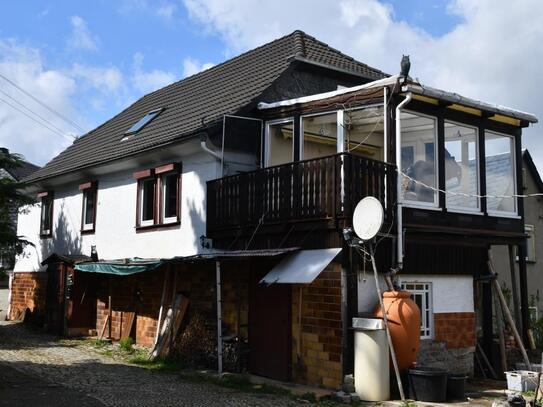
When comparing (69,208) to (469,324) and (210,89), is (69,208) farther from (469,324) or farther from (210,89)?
(469,324)

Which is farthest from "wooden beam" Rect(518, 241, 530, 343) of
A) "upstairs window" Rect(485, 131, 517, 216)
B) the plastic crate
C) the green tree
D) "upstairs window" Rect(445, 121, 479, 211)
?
the green tree

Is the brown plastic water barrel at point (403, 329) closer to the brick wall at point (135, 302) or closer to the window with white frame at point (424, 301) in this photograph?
the window with white frame at point (424, 301)

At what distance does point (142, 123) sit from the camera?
753 inches

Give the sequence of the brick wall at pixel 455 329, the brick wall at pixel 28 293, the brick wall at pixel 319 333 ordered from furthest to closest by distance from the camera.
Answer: the brick wall at pixel 28 293 → the brick wall at pixel 455 329 → the brick wall at pixel 319 333

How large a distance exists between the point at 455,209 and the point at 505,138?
2.49m

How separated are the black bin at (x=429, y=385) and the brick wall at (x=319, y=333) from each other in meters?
1.23

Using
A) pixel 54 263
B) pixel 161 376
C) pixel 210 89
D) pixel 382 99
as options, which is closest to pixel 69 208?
pixel 54 263

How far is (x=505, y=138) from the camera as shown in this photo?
14.2m

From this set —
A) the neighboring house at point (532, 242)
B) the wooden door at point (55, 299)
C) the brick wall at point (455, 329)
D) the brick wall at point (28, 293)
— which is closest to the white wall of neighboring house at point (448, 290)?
the brick wall at point (455, 329)

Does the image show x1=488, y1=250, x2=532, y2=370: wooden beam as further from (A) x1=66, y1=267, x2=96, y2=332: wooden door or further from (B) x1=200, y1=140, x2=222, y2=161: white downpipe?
(A) x1=66, y1=267, x2=96, y2=332: wooden door

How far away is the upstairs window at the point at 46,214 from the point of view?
2148cm

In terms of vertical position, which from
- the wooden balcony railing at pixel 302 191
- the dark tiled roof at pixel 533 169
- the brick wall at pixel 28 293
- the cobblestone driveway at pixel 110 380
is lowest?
the cobblestone driveway at pixel 110 380

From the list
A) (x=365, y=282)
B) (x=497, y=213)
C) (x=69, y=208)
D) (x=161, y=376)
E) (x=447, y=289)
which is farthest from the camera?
(x=69, y=208)

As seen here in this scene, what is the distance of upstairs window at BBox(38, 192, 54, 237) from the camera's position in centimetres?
2148
